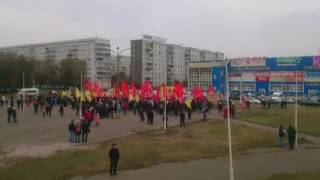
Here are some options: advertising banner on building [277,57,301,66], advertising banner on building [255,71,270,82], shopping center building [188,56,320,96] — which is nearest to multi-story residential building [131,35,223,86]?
shopping center building [188,56,320,96]

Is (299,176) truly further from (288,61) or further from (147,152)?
(288,61)

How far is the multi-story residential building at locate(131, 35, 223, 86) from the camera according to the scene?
15975 cm

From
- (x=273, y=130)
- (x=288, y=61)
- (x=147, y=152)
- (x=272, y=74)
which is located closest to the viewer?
(x=147, y=152)

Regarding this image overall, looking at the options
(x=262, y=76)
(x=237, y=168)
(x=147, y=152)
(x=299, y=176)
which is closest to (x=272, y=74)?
(x=262, y=76)

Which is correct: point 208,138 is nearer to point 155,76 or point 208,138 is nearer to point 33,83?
point 33,83

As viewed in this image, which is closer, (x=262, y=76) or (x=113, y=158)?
(x=113, y=158)

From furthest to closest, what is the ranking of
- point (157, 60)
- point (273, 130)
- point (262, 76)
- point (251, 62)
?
point (157, 60) → point (251, 62) → point (262, 76) → point (273, 130)

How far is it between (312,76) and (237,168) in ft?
269

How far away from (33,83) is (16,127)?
81.2 m

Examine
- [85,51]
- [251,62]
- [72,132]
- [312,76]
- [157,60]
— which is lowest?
[72,132]

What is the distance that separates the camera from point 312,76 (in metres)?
101

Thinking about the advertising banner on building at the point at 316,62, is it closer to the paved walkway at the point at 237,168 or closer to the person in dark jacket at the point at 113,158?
the paved walkway at the point at 237,168

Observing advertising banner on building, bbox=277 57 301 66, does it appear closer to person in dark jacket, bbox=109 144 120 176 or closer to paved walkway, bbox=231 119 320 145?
paved walkway, bbox=231 119 320 145

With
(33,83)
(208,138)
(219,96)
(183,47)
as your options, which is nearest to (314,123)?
(208,138)
